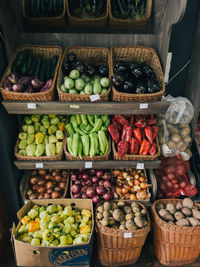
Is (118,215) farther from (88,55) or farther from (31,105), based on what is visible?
(88,55)

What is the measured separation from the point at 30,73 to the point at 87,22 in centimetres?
81

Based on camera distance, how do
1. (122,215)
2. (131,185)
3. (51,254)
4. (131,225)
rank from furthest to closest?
(131,185), (122,215), (131,225), (51,254)

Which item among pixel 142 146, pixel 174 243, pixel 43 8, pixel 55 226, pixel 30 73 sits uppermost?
pixel 43 8

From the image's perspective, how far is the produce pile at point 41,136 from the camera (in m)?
2.45

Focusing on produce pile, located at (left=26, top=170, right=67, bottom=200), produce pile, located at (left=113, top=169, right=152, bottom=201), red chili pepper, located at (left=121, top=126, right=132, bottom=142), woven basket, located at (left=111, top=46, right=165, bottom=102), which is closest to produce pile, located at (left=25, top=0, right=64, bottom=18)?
woven basket, located at (left=111, top=46, right=165, bottom=102)

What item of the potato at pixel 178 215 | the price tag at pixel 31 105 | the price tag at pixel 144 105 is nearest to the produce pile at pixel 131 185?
the potato at pixel 178 215

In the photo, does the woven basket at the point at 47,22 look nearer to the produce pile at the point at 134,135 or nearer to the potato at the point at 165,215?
the produce pile at the point at 134,135

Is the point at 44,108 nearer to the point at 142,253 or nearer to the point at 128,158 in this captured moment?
the point at 128,158

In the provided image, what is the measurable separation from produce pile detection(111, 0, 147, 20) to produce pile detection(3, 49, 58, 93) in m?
0.81

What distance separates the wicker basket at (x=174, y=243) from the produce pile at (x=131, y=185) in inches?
7.6

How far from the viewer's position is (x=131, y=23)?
246cm

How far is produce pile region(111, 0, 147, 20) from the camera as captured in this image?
2.41 metres

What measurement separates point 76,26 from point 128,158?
154 cm

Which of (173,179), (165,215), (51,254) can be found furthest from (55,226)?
(173,179)
